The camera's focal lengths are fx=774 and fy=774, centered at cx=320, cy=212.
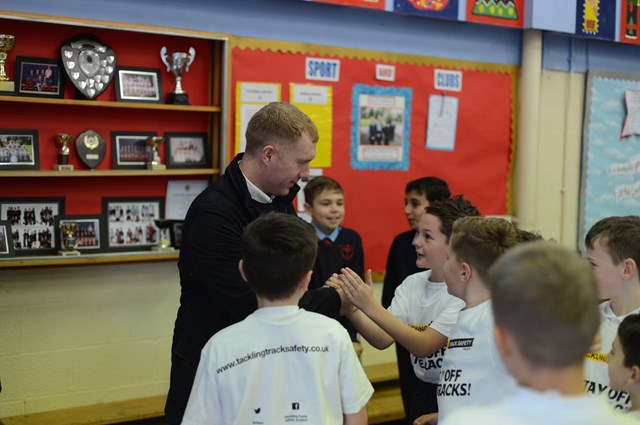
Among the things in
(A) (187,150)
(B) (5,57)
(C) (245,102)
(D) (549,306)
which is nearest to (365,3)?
(C) (245,102)

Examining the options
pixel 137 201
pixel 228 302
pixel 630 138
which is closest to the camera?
pixel 228 302

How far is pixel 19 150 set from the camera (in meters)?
3.84

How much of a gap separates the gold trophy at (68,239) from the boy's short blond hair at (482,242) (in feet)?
7.30

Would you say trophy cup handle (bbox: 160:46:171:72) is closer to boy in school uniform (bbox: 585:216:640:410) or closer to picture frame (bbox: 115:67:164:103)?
picture frame (bbox: 115:67:164:103)

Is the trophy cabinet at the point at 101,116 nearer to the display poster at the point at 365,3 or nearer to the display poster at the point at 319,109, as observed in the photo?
the display poster at the point at 319,109

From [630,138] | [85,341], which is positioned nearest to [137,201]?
[85,341]

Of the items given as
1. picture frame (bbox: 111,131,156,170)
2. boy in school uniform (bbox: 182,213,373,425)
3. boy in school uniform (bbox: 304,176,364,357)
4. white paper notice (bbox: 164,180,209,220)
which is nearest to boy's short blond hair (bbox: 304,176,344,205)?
boy in school uniform (bbox: 304,176,364,357)

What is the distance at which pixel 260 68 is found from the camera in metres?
4.47

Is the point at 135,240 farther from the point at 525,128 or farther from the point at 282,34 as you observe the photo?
the point at 525,128

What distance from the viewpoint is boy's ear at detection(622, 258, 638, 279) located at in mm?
2592

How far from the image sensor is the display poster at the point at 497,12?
5102 mm

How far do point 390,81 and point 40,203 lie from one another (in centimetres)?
227

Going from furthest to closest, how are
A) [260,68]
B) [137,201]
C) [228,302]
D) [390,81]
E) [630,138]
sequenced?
[630,138]
[390,81]
[260,68]
[137,201]
[228,302]

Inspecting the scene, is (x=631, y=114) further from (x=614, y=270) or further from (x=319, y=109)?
(x=614, y=270)
